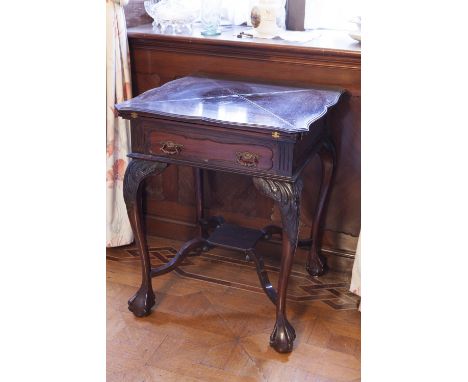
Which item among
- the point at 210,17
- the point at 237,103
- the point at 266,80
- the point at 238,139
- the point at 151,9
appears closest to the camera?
the point at 238,139

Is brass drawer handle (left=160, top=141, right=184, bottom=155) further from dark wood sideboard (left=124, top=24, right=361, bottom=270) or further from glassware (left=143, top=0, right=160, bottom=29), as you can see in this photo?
glassware (left=143, top=0, right=160, bottom=29)

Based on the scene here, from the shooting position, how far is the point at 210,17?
2.38m

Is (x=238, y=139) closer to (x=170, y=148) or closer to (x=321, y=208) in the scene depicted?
(x=170, y=148)

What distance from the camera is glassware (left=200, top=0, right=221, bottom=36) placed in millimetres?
2352

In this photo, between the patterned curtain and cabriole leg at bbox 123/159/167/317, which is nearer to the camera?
cabriole leg at bbox 123/159/167/317

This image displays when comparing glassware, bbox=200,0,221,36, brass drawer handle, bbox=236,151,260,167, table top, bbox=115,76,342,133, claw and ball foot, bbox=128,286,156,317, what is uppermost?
glassware, bbox=200,0,221,36

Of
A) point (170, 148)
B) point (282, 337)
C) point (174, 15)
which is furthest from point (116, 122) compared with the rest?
point (282, 337)

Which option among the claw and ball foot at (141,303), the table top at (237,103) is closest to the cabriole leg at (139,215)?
the claw and ball foot at (141,303)

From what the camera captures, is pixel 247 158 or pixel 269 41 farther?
pixel 269 41

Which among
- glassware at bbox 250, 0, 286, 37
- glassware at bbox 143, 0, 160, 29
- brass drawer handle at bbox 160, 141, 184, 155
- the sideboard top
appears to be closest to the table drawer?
brass drawer handle at bbox 160, 141, 184, 155

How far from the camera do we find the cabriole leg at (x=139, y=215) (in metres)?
1.91

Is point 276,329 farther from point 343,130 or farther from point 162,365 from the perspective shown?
point 343,130

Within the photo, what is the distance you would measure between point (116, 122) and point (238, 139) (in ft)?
2.81
